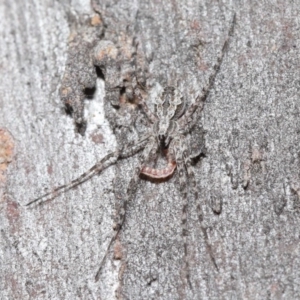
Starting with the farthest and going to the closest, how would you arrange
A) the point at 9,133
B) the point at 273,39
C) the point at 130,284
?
the point at 9,133
the point at 273,39
the point at 130,284

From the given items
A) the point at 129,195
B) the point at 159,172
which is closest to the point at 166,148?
the point at 159,172

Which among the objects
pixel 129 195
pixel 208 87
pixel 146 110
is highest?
pixel 208 87

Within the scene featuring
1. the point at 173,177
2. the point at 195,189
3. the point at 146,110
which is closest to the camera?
the point at 195,189

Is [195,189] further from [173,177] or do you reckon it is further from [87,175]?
[87,175]

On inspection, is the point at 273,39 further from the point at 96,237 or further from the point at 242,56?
the point at 96,237

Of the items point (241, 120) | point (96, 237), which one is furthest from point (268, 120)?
point (96, 237)

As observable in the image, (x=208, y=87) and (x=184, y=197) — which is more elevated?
(x=208, y=87)
